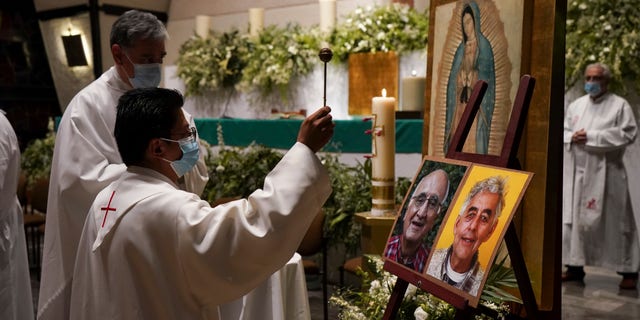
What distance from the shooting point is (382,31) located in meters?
6.97

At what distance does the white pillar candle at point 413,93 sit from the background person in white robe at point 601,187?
1.38 meters

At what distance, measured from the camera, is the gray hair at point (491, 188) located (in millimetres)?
2377

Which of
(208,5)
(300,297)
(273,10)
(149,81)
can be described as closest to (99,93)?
(149,81)

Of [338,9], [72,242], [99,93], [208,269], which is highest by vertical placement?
[338,9]

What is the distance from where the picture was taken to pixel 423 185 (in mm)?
2787

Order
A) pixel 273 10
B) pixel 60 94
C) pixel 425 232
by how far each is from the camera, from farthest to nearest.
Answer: pixel 60 94, pixel 273 10, pixel 425 232

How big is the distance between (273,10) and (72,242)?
736 centimetres

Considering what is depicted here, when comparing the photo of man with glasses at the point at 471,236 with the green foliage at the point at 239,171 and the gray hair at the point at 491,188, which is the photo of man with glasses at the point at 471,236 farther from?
the green foliage at the point at 239,171

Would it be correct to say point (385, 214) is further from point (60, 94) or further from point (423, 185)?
point (60, 94)

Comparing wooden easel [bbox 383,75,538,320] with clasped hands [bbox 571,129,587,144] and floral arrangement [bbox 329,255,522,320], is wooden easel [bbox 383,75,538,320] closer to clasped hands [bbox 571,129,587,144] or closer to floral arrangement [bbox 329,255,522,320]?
floral arrangement [bbox 329,255,522,320]

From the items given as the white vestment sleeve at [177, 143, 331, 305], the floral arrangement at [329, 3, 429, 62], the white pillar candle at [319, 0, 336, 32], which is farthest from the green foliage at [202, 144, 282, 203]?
the white vestment sleeve at [177, 143, 331, 305]

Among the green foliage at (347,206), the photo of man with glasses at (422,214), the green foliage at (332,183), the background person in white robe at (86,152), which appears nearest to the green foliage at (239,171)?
the green foliage at (332,183)

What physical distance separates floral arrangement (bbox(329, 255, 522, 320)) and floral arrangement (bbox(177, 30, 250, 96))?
16.5 feet

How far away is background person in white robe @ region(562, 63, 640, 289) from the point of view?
624 centimetres
